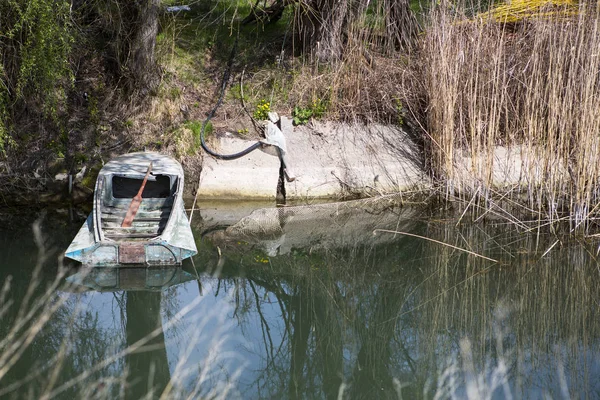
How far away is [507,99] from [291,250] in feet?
10.1

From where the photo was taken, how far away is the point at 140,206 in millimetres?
7910

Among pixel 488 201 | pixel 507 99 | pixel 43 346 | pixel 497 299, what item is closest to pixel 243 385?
pixel 43 346

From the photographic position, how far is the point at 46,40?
23.4 ft

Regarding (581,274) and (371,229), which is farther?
(371,229)

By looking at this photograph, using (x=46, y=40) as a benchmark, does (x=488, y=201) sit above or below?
below

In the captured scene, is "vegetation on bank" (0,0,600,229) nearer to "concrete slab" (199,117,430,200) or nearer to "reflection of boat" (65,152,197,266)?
"concrete slab" (199,117,430,200)

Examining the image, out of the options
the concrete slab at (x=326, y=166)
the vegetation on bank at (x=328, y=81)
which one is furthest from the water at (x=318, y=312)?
the vegetation on bank at (x=328, y=81)

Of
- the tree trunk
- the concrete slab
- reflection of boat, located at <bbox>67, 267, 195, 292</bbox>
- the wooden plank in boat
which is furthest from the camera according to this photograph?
the tree trunk

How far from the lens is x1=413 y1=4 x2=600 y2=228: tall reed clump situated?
7.09 m

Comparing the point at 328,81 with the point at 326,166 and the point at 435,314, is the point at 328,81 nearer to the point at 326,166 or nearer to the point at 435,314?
the point at 326,166

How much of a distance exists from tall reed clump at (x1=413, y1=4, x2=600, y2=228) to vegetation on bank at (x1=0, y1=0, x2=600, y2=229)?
21 millimetres

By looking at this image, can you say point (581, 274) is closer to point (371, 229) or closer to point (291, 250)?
point (371, 229)

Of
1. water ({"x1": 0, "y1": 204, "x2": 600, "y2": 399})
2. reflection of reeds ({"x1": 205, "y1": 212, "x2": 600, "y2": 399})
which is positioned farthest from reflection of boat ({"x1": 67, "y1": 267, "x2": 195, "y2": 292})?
reflection of reeds ({"x1": 205, "y1": 212, "x2": 600, "y2": 399})

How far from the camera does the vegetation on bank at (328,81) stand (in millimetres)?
7238
